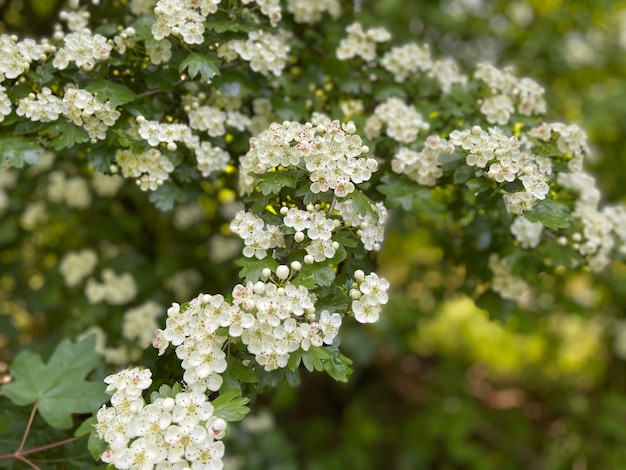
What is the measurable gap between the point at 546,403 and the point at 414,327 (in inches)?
74.0

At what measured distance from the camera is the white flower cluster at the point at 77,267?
3.03 m

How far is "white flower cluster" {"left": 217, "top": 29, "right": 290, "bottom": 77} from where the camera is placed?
2.01m

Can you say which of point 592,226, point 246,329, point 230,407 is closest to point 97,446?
point 230,407


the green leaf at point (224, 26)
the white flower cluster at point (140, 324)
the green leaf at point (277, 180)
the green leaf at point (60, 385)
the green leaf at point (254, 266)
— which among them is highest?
the green leaf at point (224, 26)

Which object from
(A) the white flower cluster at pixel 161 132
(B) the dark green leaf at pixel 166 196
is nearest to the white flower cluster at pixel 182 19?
(A) the white flower cluster at pixel 161 132

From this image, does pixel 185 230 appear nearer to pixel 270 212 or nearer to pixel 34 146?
pixel 34 146

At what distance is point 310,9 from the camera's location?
7.82 ft

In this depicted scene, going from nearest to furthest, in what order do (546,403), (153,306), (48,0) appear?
(153,306) < (48,0) < (546,403)

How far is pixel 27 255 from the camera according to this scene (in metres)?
3.43

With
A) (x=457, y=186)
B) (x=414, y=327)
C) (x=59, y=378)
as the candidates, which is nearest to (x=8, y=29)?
(x=59, y=378)

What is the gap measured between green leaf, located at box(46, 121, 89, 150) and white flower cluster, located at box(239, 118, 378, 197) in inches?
22.5

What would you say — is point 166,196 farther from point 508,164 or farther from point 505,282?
point 505,282

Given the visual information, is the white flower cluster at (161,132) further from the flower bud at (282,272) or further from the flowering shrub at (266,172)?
the flower bud at (282,272)

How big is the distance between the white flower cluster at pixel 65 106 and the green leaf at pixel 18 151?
3.2 inches
